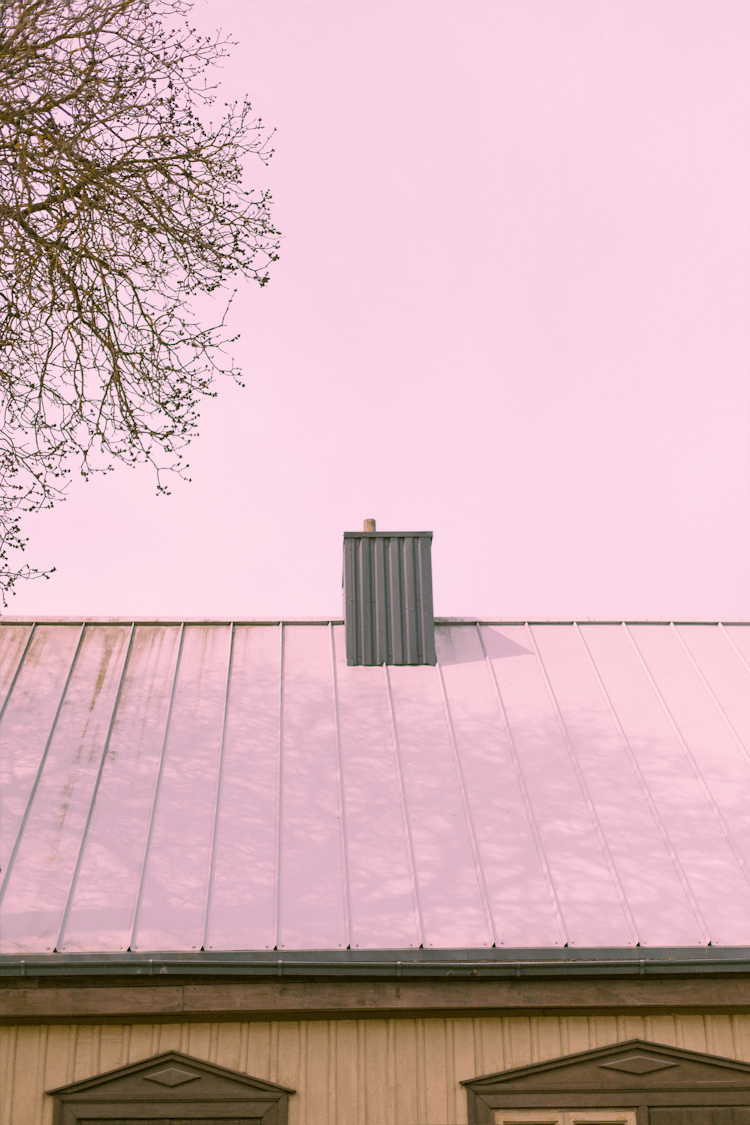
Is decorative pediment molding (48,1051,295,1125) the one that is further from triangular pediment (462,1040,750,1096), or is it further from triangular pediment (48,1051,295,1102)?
triangular pediment (462,1040,750,1096)

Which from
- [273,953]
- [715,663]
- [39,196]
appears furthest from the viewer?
[715,663]

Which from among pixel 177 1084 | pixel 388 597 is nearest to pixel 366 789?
pixel 177 1084

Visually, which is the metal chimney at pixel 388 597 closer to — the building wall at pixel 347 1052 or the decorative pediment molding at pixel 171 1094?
the building wall at pixel 347 1052

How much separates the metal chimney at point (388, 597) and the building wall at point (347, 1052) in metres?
4.05

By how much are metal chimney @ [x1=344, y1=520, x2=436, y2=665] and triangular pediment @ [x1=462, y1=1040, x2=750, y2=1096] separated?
168 inches

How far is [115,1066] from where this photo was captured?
6941 mm

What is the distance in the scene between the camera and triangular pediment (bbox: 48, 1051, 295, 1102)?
6906 mm

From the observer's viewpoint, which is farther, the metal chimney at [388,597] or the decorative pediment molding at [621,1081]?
the metal chimney at [388,597]

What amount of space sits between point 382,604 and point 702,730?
3.60 m

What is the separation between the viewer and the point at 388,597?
35.8ft

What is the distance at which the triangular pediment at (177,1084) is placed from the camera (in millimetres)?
6906

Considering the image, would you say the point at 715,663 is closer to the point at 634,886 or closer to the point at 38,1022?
the point at 634,886

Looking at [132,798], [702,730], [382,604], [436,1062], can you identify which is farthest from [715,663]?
[132,798]

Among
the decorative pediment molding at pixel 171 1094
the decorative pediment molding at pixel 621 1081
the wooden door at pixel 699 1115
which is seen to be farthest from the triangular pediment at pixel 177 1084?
the wooden door at pixel 699 1115
